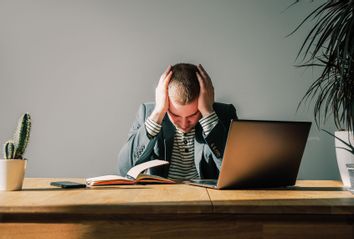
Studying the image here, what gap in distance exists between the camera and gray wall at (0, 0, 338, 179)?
10.9ft

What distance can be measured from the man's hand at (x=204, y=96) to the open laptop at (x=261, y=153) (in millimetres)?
601

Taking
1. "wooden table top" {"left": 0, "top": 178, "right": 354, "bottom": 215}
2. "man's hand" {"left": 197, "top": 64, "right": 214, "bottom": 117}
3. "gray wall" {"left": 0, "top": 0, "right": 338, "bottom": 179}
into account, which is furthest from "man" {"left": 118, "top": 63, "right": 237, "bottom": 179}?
"gray wall" {"left": 0, "top": 0, "right": 338, "bottom": 179}

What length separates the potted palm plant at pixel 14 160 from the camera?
130 centimetres

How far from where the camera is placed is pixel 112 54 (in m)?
3.40

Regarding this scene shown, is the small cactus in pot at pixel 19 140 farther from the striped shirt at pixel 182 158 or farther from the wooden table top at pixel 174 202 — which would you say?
the striped shirt at pixel 182 158

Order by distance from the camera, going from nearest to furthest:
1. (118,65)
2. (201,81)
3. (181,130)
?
(201,81) < (181,130) < (118,65)

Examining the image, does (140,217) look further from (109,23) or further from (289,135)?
(109,23)

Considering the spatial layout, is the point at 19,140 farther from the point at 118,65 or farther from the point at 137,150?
the point at 118,65

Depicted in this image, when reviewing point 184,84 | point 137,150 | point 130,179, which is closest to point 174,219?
point 130,179

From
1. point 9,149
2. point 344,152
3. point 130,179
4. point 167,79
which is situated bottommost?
point 130,179

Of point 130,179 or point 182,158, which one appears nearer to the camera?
point 130,179

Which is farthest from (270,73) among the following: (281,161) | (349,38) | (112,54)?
(281,161)

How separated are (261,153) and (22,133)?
0.83 metres

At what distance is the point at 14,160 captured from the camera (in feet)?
4.29
